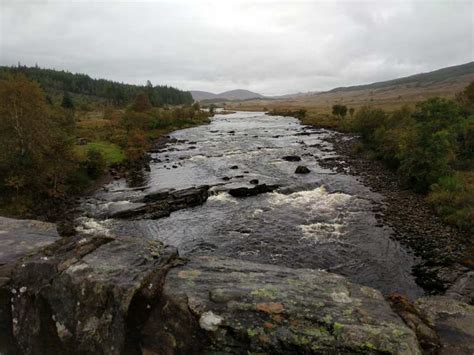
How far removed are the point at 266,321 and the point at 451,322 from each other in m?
5.77

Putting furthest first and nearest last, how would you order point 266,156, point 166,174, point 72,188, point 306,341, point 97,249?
point 266,156 < point 166,174 < point 72,188 < point 97,249 < point 306,341

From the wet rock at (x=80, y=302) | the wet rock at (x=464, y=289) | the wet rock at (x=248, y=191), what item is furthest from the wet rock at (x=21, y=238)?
the wet rock at (x=248, y=191)

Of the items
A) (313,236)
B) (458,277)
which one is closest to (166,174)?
(313,236)

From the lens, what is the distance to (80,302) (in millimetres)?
7434

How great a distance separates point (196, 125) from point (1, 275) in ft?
350

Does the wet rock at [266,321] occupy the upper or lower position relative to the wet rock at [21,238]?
lower

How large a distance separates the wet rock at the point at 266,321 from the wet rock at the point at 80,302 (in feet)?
1.41

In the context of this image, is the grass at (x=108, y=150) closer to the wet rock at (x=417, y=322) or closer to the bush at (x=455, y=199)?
the bush at (x=455, y=199)

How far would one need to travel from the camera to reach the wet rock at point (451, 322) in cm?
790

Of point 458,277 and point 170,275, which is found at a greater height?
point 170,275

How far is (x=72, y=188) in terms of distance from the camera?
3569cm

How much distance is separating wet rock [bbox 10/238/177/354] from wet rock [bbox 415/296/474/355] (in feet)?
23.6

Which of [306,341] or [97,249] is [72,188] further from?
[306,341]

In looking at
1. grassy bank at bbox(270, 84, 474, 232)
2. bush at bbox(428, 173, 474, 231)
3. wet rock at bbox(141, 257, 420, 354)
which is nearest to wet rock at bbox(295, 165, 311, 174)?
grassy bank at bbox(270, 84, 474, 232)
